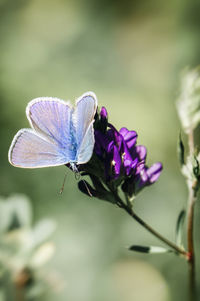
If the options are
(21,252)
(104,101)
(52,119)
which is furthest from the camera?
(104,101)

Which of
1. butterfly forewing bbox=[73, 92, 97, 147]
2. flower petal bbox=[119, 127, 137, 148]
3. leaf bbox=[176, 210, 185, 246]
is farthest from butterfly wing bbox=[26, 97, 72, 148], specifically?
leaf bbox=[176, 210, 185, 246]

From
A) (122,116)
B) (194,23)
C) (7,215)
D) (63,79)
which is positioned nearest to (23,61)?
(63,79)

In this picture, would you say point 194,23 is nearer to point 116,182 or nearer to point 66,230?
point 66,230

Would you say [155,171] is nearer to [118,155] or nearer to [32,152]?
[118,155]

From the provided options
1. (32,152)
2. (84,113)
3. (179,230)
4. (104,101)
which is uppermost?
(104,101)

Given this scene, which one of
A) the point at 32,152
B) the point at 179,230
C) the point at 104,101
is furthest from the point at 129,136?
the point at 104,101

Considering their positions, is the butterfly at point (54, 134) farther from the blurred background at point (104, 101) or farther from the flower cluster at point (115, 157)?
the blurred background at point (104, 101)
